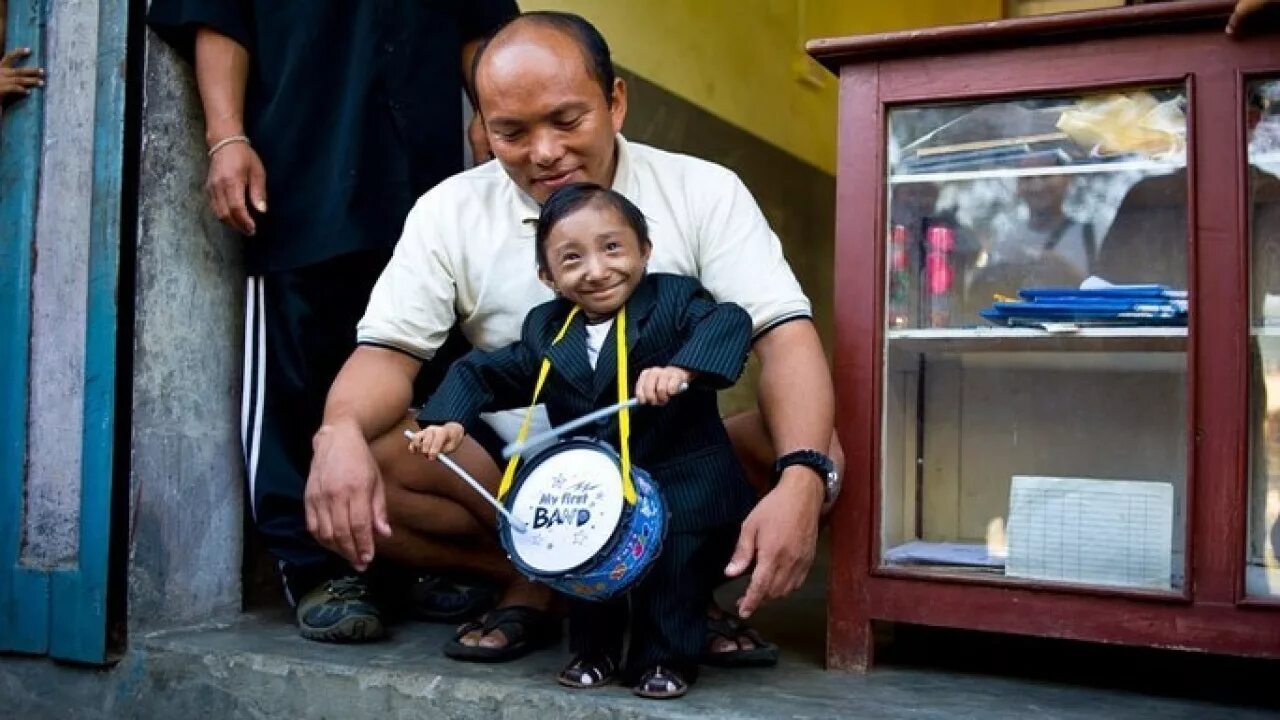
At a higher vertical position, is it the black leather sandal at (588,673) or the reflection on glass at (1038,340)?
the reflection on glass at (1038,340)

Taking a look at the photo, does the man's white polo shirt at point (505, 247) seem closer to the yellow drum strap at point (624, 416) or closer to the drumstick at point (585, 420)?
the yellow drum strap at point (624, 416)

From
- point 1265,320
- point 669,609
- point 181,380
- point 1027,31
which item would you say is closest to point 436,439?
point 669,609

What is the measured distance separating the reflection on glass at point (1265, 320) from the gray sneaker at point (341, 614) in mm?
1661

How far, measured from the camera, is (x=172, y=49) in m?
2.92

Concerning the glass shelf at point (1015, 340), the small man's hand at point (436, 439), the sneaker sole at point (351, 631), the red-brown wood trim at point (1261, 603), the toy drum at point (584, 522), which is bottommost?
the sneaker sole at point (351, 631)

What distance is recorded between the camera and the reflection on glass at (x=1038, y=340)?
7.79 ft

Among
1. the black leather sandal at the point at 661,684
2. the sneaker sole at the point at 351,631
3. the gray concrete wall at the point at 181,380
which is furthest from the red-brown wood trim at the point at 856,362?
the gray concrete wall at the point at 181,380

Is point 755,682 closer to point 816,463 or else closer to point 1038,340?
point 816,463

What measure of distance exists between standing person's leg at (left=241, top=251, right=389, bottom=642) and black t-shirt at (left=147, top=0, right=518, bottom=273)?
77 millimetres

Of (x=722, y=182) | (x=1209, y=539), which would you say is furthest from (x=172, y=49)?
(x=1209, y=539)

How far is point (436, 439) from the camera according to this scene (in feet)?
Answer: 7.08

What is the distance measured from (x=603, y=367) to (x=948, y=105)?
0.83 meters

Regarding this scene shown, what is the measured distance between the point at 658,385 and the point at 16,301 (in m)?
1.64

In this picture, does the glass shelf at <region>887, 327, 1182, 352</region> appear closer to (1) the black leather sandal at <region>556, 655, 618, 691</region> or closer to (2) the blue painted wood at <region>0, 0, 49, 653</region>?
(1) the black leather sandal at <region>556, 655, 618, 691</region>
